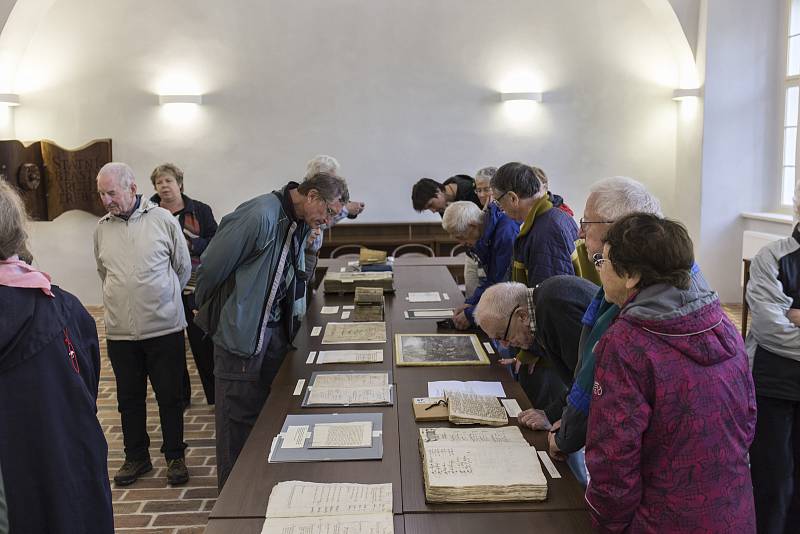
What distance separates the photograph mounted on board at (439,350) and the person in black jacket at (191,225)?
2051 millimetres

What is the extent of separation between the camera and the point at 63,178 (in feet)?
30.6

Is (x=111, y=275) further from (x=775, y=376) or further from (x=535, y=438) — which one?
(x=775, y=376)

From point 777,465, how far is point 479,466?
147 cm

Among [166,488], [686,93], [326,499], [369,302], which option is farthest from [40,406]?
[686,93]

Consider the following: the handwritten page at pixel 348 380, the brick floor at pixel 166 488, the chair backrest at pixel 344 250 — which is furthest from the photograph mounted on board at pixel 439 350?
the chair backrest at pixel 344 250

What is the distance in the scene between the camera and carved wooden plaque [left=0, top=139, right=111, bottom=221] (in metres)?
9.22

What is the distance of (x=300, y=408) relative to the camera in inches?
113

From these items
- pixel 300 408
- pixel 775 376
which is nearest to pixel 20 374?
pixel 300 408

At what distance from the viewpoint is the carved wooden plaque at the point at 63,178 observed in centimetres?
922

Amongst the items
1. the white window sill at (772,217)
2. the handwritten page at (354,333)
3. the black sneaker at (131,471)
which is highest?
the white window sill at (772,217)

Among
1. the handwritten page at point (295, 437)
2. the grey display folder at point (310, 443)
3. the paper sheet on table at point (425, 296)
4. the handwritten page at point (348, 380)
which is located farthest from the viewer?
the paper sheet on table at point (425, 296)

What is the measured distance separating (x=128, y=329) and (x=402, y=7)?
645 cm

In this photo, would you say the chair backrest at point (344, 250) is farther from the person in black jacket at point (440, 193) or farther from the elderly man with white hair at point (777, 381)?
the elderly man with white hair at point (777, 381)

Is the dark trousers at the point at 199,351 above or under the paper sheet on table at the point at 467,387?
under
